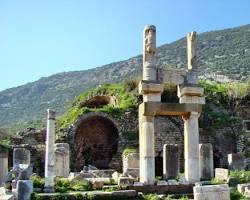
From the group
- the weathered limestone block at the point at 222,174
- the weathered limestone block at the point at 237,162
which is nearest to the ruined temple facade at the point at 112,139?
the weathered limestone block at the point at 237,162

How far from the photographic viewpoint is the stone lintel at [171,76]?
1861 cm

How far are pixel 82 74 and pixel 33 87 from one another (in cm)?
865

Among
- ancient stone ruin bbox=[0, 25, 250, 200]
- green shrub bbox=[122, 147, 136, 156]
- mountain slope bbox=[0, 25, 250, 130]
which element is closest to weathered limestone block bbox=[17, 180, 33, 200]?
ancient stone ruin bbox=[0, 25, 250, 200]

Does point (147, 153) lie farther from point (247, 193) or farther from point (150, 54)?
point (247, 193)

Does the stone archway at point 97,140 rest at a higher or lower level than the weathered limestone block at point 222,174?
higher

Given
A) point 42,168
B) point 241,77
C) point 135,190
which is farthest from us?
point 241,77

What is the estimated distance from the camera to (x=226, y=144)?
3322 centimetres

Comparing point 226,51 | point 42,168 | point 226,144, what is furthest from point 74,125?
point 226,51

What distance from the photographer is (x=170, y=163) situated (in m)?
21.2

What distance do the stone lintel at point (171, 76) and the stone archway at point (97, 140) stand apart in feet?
45.1

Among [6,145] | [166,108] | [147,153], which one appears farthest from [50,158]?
[6,145]

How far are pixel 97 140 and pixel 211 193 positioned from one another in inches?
880

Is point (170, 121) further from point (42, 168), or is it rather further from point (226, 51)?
point (226, 51)

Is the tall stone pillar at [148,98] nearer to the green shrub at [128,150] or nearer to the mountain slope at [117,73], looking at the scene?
Answer: the green shrub at [128,150]
